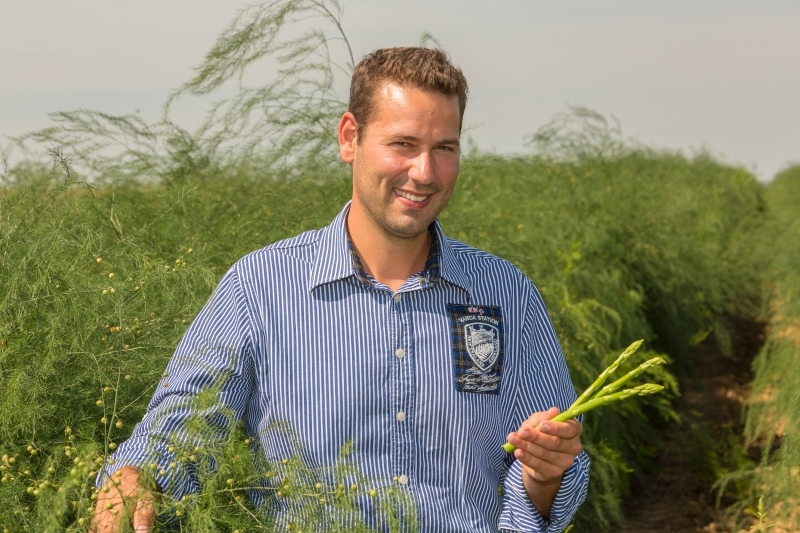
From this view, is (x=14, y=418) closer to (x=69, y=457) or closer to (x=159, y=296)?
(x=69, y=457)

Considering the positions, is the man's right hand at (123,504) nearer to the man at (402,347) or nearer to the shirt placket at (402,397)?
the man at (402,347)

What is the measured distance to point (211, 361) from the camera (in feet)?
7.59

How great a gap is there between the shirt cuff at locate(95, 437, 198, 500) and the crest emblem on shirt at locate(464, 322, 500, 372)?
2.29 feet

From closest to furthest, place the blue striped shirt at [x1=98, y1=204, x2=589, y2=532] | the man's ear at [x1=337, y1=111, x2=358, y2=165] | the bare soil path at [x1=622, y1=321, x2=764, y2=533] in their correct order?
1. the blue striped shirt at [x1=98, y1=204, x2=589, y2=532]
2. the man's ear at [x1=337, y1=111, x2=358, y2=165]
3. the bare soil path at [x1=622, y1=321, x2=764, y2=533]

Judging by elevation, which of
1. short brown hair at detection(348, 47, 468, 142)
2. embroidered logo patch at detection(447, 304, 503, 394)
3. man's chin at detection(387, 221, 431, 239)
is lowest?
embroidered logo patch at detection(447, 304, 503, 394)

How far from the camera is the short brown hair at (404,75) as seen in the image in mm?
2443

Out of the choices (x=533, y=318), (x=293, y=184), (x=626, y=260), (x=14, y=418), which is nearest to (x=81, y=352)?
(x=14, y=418)

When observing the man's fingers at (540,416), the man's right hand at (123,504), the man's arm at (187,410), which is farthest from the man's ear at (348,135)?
the man's right hand at (123,504)

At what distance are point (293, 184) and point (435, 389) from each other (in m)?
2.82

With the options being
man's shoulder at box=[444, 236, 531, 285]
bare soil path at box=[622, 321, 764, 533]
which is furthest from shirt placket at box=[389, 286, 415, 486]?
bare soil path at box=[622, 321, 764, 533]

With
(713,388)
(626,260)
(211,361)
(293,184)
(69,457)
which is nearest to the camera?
(211,361)

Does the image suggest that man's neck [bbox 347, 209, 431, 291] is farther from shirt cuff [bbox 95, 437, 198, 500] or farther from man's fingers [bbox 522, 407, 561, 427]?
shirt cuff [bbox 95, 437, 198, 500]

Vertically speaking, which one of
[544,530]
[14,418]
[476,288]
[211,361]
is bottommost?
[544,530]

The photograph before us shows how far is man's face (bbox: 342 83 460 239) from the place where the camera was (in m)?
2.44
